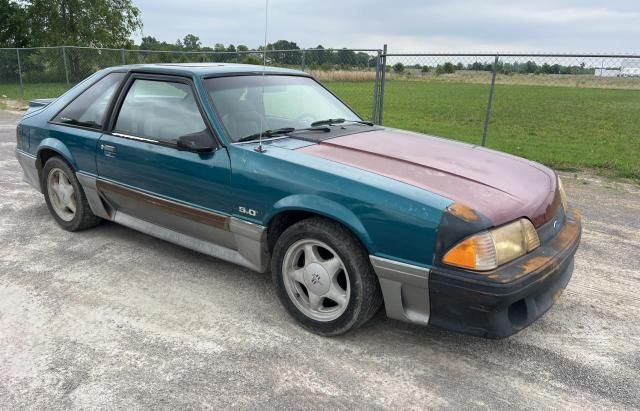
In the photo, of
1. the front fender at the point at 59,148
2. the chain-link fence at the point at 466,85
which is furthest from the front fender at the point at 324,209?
the chain-link fence at the point at 466,85

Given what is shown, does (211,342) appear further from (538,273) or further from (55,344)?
(538,273)

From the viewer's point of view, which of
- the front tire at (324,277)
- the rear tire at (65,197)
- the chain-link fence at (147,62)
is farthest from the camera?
the chain-link fence at (147,62)

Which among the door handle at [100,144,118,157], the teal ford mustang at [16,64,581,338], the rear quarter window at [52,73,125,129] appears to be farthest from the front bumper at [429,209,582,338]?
the rear quarter window at [52,73,125,129]

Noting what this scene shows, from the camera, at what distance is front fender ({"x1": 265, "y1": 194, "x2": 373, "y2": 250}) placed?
8.81ft

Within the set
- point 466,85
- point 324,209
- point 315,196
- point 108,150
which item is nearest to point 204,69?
point 108,150

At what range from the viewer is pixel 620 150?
1036cm

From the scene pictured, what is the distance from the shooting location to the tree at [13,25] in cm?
2888

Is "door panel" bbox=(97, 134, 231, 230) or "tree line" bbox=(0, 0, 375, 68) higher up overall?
"tree line" bbox=(0, 0, 375, 68)

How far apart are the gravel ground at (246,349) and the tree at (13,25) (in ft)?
102

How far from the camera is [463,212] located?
97.9 inches

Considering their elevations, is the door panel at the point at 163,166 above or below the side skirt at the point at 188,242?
above

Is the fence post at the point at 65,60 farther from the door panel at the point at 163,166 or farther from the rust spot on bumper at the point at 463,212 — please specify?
the rust spot on bumper at the point at 463,212

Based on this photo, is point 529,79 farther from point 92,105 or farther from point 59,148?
point 59,148

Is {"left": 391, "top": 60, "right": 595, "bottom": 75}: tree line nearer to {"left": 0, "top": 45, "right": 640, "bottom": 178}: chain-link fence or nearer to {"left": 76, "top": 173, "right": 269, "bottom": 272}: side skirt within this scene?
{"left": 0, "top": 45, "right": 640, "bottom": 178}: chain-link fence
